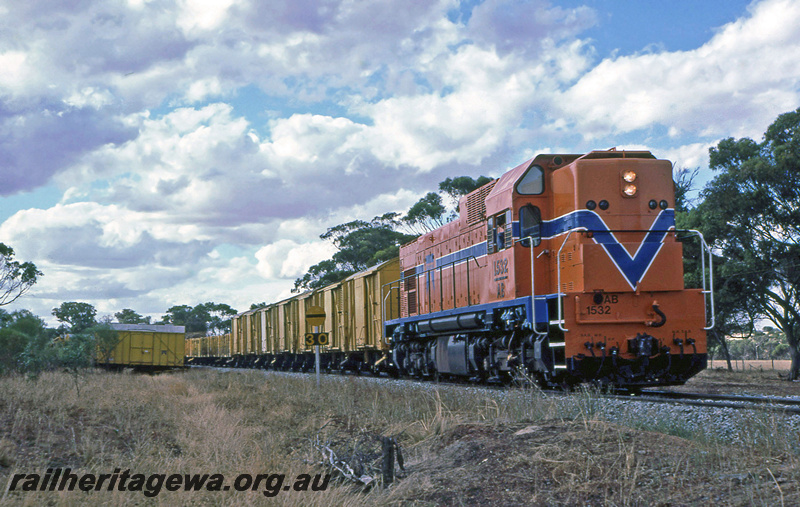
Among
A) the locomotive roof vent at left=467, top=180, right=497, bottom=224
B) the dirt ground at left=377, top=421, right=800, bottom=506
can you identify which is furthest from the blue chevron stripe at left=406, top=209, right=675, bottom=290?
the dirt ground at left=377, top=421, right=800, bottom=506

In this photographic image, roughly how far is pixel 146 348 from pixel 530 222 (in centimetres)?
3053

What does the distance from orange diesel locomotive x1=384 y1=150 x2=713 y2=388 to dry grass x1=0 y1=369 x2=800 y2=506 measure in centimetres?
219

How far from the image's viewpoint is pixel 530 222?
13453 millimetres

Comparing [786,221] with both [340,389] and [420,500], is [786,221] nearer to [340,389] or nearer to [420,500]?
[340,389]

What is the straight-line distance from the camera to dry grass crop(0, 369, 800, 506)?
17.5 feet

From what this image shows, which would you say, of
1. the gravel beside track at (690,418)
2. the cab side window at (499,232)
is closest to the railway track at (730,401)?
the gravel beside track at (690,418)

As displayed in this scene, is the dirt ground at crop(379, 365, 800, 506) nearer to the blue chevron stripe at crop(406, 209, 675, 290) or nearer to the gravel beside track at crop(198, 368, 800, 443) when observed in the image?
the gravel beside track at crop(198, 368, 800, 443)

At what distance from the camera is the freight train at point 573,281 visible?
11.8m

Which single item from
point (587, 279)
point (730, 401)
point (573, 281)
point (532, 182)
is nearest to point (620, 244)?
point (587, 279)

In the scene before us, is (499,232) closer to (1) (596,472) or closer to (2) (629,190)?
(2) (629,190)

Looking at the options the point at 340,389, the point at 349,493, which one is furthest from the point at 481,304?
the point at 349,493

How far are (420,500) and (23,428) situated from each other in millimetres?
6435

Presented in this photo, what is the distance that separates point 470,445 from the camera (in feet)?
23.0

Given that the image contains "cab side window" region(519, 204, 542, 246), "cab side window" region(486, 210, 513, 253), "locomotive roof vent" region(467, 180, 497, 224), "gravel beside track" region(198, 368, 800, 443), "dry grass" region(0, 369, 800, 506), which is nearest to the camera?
"dry grass" region(0, 369, 800, 506)
